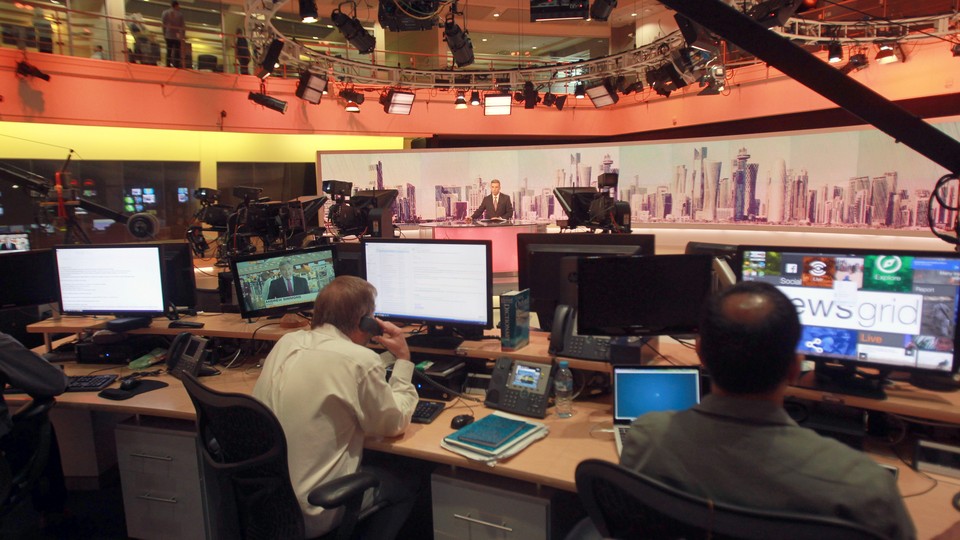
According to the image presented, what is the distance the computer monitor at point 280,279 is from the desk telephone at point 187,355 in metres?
0.26

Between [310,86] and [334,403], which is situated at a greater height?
[310,86]

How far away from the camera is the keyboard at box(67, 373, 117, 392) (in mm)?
2751

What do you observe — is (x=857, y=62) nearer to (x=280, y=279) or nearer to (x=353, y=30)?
(x=353, y=30)

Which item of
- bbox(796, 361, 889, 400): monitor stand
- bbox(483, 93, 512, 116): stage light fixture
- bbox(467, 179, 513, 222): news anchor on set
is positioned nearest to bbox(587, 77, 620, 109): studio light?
bbox(483, 93, 512, 116): stage light fixture

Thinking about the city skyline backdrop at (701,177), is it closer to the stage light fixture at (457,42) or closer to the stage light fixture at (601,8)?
the stage light fixture at (457,42)

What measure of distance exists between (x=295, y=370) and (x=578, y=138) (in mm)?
9814

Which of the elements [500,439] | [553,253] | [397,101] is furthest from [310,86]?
[500,439]

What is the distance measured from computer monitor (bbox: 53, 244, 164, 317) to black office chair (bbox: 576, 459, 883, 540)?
2.80 meters

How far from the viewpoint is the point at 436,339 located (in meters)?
2.62

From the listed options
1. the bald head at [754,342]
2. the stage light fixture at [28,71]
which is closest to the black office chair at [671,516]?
the bald head at [754,342]

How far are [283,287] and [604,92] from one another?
6697mm

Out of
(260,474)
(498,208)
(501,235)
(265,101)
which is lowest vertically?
(260,474)

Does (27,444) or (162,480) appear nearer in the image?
(27,444)

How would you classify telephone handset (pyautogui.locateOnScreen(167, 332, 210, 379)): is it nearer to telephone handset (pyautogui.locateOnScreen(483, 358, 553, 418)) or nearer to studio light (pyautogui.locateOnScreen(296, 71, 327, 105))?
telephone handset (pyautogui.locateOnScreen(483, 358, 553, 418))
